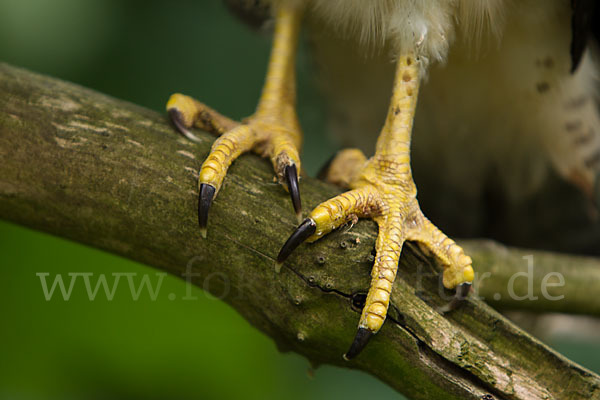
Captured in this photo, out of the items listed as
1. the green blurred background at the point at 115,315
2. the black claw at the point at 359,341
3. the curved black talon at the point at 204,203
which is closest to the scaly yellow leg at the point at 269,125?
the curved black talon at the point at 204,203

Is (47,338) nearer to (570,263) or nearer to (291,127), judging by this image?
(291,127)

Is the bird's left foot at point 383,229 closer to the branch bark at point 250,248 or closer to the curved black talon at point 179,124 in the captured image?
the branch bark at point 250,248

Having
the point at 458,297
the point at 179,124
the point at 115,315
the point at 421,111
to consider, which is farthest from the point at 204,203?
the point at 421,111

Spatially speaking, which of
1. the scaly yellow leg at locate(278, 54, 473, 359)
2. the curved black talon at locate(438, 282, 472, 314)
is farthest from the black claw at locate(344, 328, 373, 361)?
the curved black talon at locate(438, 282, 472, 314)

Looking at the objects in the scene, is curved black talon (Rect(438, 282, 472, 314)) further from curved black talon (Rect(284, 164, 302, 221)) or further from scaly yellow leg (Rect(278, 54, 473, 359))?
curved black talon (Rect(284, 164, 302, 221))

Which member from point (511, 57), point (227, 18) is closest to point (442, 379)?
point (511, 57)

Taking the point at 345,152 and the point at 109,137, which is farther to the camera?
the point at 345,152

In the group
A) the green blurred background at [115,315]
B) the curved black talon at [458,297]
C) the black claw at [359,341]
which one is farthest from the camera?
the green blurred background at [115,315]
